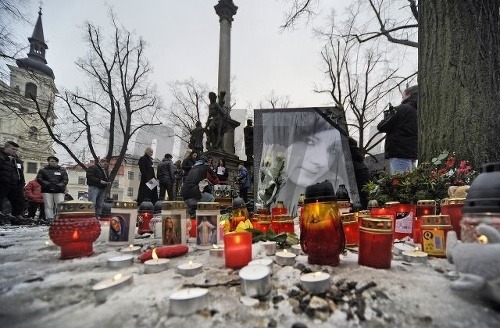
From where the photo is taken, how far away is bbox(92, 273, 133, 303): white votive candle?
911 millimetres

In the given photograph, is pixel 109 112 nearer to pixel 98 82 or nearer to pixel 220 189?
pixel 98 82

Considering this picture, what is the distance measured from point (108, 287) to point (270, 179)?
4653 millimetres

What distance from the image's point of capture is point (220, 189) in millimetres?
7312

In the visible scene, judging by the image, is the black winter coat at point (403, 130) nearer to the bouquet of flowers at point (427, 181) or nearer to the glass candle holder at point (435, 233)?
the bouquet of flowers at point (427, 181)

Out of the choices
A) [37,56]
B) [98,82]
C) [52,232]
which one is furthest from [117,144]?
[37,56]

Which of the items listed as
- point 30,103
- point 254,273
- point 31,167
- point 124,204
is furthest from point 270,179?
point 31,167

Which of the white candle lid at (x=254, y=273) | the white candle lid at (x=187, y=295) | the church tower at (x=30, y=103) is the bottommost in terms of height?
the white candle lid at (x=187, y=295)

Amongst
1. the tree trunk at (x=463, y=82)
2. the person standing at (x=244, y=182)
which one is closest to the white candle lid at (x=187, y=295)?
the tree trunk at (x=463, y=82)

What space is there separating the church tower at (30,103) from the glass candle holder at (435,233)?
30.9 feet

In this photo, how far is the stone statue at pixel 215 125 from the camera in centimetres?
1019

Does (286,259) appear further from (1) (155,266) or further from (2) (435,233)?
(2) (435,233)

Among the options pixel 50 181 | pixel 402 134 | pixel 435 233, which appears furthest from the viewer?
pixel 50 181

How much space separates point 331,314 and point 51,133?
549 inches

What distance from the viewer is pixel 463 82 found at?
2.80m
